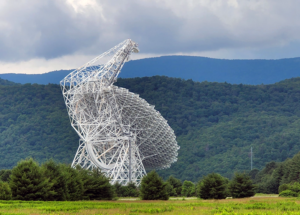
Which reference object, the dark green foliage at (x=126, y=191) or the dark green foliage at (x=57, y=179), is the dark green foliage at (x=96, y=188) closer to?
the dark green foliage at (x=57, y=179)

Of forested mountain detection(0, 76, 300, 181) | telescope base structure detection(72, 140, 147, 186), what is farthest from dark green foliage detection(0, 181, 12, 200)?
forested mountain detection(0, 76, 300, 181)

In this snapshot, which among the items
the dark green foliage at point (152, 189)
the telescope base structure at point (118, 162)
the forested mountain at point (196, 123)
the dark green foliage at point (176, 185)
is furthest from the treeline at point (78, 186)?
the forested mountain at point (196, 123)

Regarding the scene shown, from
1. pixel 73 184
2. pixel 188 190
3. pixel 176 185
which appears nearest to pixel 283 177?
A: pixel 176 185

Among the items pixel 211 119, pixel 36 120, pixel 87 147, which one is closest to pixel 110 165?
pixel 87 147

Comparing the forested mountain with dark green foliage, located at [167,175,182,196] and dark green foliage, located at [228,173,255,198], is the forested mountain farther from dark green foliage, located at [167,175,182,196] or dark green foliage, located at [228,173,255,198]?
dark green foliage, located at [228,173,255,198]

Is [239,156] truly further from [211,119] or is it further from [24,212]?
[24,212]
